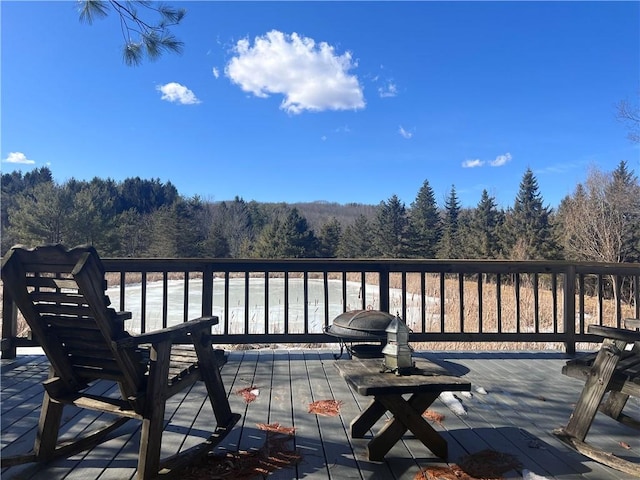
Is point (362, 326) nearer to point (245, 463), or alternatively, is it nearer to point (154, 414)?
point (245, 463)

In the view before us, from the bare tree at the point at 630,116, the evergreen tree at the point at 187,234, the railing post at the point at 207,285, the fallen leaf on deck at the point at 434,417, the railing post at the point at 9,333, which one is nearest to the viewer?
the fallen leaf on deck at the point at 434,417

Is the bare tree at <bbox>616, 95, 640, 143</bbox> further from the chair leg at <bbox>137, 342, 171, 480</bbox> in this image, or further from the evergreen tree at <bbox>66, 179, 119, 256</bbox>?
the evergreen tree at <bbox>66, 179, 119, 256</bbox>

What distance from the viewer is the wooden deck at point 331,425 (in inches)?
67.2

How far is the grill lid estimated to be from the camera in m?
2.07

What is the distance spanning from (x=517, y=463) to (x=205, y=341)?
5.00 ft

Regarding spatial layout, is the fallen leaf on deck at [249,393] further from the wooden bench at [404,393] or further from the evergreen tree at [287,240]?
the evergreen tree at [287,240]

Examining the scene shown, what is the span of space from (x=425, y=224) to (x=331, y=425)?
28.9 m

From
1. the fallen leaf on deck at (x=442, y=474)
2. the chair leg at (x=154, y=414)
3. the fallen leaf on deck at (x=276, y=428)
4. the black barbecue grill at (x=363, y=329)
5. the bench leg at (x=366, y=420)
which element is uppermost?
the black barbecue grill at (x=363, y=329)

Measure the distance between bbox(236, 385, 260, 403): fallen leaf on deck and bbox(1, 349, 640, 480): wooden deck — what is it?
0.04 meters

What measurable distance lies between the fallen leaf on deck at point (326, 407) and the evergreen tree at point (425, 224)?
1094 inches

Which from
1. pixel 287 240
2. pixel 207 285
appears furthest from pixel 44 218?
pixel 207 285

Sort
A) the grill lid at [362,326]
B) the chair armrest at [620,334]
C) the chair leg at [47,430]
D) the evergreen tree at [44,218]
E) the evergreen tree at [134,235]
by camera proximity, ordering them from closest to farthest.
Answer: the chair leg at [47,430] → the chair armrest at [620,334] → the grill lid at [362,326] → the evergreen tree at [44,218] → the evergreen tree at [134,235]

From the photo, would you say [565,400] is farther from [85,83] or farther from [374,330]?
[85,83]

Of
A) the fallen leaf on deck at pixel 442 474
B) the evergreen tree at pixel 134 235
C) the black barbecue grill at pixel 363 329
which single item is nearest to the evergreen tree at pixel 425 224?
the evergreen tree at pixel 134 235
